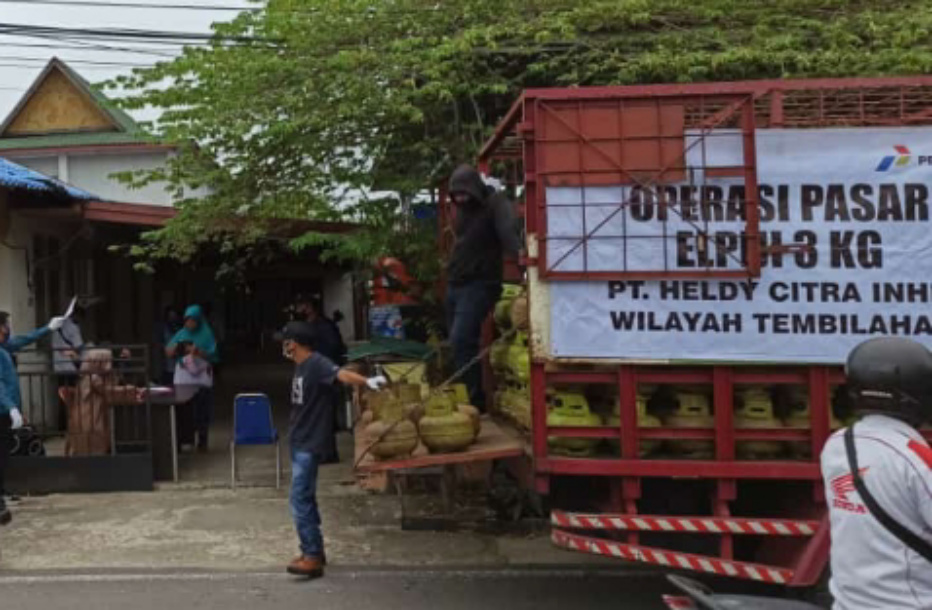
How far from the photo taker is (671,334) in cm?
441

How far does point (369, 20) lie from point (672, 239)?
650cm

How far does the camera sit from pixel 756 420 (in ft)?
14.5

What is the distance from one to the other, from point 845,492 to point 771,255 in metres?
2.14

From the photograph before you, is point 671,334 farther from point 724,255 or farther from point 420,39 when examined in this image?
point 420,39

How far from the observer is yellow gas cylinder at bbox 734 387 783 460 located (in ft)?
14.5

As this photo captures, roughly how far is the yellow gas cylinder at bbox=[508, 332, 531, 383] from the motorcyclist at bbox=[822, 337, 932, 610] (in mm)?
2939

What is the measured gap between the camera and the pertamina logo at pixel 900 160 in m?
4.27

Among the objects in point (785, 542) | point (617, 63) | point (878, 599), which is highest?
point (617, 63)

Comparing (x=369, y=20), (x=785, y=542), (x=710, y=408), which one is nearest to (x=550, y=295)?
(x=710, y=408)

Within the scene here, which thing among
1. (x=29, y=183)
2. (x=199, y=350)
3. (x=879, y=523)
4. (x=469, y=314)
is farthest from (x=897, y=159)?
(x=29, y=183)

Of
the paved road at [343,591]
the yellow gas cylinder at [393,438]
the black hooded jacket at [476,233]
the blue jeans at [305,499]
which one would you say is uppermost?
the black hooded jacket at [476,233]

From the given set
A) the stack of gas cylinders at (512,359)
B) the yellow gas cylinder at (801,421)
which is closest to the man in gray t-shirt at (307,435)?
the stack of gas cylinders at (512,359)

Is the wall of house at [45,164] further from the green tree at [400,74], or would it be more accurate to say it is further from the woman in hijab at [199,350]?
the woman in hijab at [199,350]

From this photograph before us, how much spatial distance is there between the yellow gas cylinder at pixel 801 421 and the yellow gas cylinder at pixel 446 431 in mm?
1763
